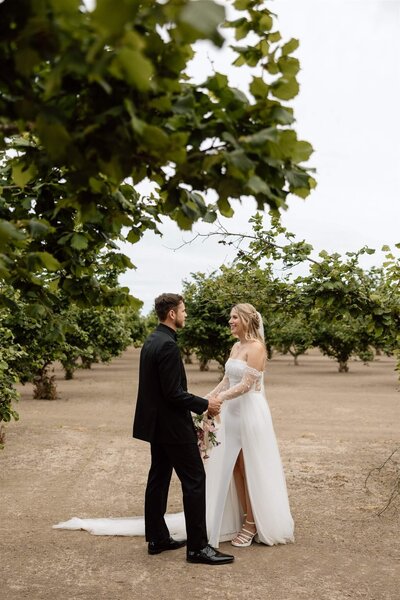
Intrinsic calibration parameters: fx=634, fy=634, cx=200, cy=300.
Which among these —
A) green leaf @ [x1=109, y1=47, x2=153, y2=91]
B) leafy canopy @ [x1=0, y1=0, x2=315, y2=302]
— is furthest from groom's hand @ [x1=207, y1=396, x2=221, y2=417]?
green leaf @ [x1=109, y1=47, x2=153, y2=91]

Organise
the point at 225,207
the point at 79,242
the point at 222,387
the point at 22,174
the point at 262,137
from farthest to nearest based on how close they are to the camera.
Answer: the point at 222,387 < the point at 79,242 < the point at 22,174 < the point at 225,207 < the point at 262,137

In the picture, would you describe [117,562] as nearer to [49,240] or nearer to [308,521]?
[308,521]

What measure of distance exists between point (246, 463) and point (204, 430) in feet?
1.74

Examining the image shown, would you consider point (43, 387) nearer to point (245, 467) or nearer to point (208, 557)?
point (245, 467)

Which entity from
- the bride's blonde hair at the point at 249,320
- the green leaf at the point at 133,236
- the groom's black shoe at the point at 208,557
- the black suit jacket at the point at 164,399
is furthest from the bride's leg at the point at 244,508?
the green leaf at the point at 133,236

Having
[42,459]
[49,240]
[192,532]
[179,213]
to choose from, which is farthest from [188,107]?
[42,459]

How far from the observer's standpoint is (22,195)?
4.35 metres

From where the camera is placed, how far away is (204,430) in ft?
20.8

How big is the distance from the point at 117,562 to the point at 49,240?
124 inches

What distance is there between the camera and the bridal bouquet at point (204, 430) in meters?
6.32

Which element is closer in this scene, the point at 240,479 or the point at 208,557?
the point at 208,557

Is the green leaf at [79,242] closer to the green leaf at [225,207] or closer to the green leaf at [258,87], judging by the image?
the green leaf at [225,207]

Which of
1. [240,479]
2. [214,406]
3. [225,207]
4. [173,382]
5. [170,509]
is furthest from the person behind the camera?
[170,509]

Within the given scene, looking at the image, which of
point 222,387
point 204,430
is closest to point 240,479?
point 204,430
